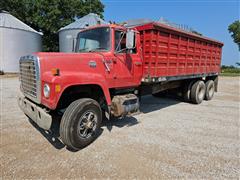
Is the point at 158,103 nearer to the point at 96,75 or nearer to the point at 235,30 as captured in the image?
the point at 96,75

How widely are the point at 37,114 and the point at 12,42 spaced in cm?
2146

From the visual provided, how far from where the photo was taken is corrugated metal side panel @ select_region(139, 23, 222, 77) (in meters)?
5.09

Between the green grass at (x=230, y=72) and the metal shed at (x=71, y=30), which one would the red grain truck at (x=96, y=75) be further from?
the green grass at (x=230, y=72)

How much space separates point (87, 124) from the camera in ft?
12.5

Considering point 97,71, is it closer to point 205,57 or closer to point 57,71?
point 57,71

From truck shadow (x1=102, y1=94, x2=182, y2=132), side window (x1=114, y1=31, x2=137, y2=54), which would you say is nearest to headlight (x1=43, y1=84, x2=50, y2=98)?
side window (x1=114, y1=31, x2=137, y2=54)

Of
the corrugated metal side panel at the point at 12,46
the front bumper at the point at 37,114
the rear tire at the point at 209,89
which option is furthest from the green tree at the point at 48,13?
the front bumper at the point at 37,114

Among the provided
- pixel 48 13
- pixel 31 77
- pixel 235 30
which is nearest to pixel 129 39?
pixel 31 77

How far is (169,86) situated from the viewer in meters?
6.95

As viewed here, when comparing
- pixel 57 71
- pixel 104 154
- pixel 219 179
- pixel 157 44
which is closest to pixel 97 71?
pixel 57 71

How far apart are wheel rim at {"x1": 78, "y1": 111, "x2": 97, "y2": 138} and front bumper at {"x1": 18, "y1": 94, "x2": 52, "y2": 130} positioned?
59 centimetres

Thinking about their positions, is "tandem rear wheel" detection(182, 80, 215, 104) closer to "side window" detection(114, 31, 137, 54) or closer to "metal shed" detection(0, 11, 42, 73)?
"side window" detection(114, 31, 137, 54)

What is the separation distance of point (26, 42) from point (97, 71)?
2192 centimetres

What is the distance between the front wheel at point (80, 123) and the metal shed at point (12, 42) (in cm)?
2100
